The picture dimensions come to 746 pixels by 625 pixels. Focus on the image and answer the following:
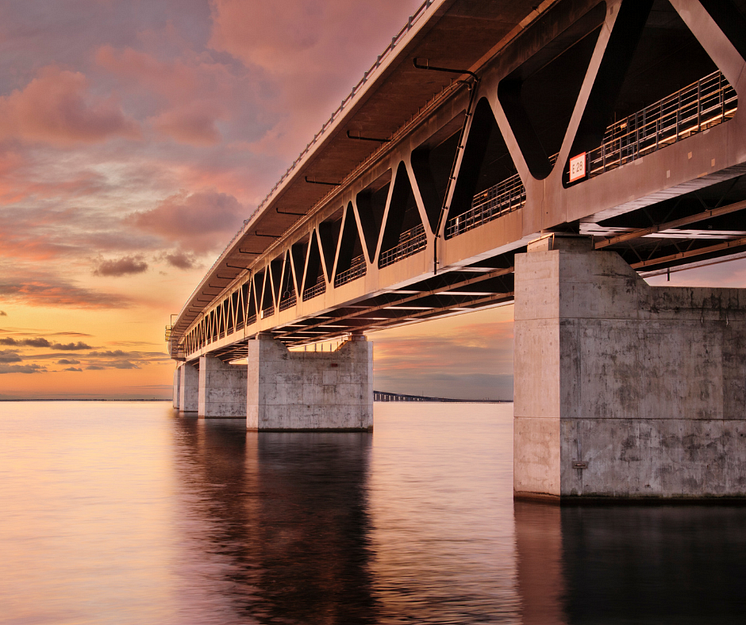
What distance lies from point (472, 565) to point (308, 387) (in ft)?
144

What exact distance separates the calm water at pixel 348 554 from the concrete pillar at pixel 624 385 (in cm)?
99

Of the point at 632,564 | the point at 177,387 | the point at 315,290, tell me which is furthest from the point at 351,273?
the point at 177,387

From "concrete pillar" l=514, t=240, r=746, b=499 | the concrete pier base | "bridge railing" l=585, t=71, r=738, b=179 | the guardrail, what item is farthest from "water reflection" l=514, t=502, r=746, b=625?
the concrete pier base

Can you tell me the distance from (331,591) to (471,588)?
191cm

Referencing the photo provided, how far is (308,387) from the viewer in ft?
184

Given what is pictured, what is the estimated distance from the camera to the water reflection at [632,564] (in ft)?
32.6

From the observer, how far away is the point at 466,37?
810 inches

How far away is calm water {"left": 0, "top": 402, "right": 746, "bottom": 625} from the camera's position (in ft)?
32.6

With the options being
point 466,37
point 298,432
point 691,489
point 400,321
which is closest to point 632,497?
point 691,489

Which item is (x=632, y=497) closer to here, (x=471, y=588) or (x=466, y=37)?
(x=471, y=588)

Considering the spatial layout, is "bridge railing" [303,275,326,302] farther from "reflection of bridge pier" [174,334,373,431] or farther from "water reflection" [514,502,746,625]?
"water reflection" [514,502,746,625]

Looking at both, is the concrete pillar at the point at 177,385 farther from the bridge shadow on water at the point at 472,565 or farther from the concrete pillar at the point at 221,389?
the bridge shadow on water at the point at 472,565

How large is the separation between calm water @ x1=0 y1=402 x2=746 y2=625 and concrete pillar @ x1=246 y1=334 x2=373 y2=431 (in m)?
28.9

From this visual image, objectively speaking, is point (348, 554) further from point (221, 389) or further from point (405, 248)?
point (221, 389)
